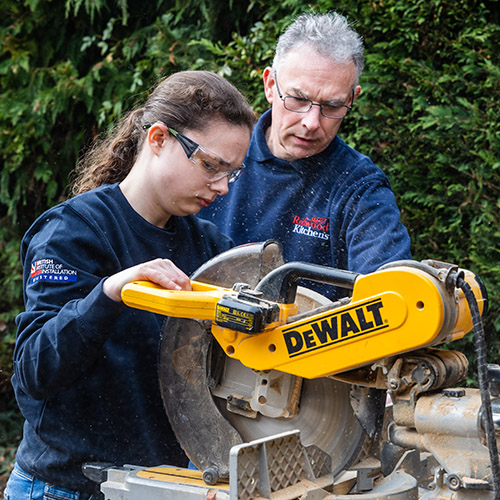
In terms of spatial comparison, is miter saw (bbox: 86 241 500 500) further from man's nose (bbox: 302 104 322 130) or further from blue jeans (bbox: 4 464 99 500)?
man's nose (bbox: 302 104 322 130)

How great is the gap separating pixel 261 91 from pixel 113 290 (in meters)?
3.12

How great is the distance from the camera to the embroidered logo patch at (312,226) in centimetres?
286

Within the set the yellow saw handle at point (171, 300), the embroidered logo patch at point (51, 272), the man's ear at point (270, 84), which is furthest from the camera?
the man's ear at point (270, 84)

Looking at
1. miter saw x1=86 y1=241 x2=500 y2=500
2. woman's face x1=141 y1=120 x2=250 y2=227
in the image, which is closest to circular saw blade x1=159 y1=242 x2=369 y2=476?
miter saw x1=86 y1=241 x2=500 y2=500

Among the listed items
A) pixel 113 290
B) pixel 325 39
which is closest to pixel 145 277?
pixel 113 290

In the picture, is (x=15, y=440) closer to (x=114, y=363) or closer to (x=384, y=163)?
(x=384, y=163)

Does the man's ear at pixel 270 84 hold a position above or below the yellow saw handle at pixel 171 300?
above

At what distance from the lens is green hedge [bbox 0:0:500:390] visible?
4.00 meters

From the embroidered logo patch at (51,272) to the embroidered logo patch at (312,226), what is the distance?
45.8 inches

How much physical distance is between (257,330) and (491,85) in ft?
8.73

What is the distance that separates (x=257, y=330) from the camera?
70.7 inches

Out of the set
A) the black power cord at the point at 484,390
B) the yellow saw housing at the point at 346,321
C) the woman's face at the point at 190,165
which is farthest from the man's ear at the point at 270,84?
the black power cord at the point at 484,390

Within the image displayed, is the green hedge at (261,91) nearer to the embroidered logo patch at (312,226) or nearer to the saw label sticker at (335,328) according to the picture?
the embroidered logo patch at (312,226)

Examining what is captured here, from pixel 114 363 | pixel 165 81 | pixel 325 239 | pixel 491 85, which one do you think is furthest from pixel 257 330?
pixel 491 85
